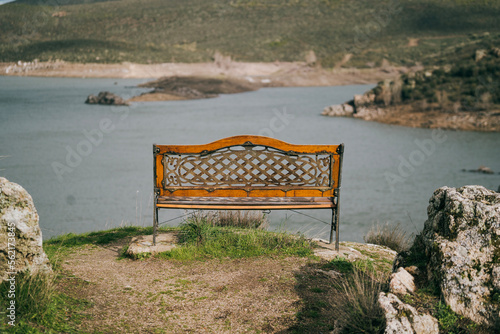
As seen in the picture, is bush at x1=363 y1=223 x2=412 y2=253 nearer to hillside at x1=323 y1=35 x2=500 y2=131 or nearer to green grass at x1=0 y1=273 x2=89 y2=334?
green grass at x1=0 y1=273 x2=89 y2=334

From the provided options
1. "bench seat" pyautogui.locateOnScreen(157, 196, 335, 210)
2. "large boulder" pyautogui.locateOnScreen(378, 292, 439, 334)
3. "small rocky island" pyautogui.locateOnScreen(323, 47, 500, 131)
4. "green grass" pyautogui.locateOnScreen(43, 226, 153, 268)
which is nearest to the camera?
"large boulder" pyautogui.locateOnScreen(378, 292, 439, 334)

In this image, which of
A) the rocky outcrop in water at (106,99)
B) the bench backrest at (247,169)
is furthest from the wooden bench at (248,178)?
the rocky outcrop in water at (106,99)

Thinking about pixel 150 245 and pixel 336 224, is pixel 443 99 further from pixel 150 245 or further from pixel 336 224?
pixel 150 245

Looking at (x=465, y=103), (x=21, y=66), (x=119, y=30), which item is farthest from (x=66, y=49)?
(x=465, y=103)

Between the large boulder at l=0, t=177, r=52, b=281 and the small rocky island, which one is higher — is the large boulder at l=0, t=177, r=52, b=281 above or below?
Answer: below

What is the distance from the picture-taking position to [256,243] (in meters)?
5.54

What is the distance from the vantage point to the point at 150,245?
550 centimetres

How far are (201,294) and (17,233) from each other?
5.38 ft

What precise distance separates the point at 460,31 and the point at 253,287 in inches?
2065

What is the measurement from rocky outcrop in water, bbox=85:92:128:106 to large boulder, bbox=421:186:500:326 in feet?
98.9

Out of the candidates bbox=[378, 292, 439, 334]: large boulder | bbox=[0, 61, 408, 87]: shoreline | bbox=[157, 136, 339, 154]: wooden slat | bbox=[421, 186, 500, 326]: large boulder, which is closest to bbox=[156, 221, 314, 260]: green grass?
bbox=[157, 136, 339, 154]: wooden slat

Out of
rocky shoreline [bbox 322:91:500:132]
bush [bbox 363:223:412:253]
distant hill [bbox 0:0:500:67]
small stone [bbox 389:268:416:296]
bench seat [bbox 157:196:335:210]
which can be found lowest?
bush [bbox 363:223:412:253]

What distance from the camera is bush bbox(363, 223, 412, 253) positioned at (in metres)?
6.87

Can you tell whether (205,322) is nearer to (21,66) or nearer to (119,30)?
(21,66)
